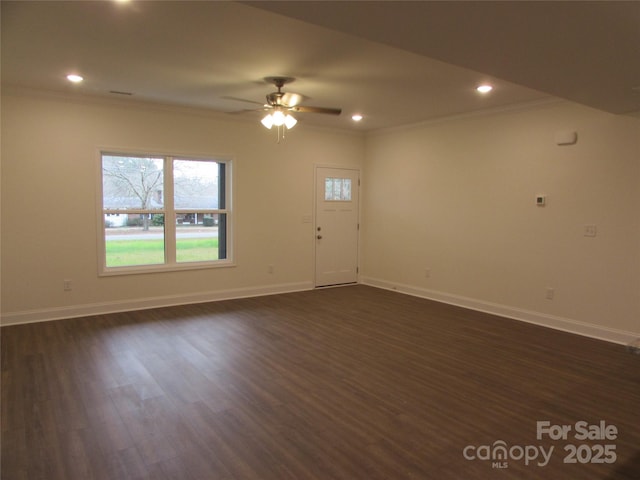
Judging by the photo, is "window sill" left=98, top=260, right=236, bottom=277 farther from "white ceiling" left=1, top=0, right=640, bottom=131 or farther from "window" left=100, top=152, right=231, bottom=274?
"white ceiling" left=1, top=0, right=640, bottom=131

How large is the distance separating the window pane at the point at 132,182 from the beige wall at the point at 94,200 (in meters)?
0.22

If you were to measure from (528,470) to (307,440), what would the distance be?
1.25 metres

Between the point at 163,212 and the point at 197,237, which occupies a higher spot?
the point at 163,212

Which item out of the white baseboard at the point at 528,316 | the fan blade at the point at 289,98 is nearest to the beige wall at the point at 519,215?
the white baseboard at the point at 528,316

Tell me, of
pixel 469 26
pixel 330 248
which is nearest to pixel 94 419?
pixel 469 26

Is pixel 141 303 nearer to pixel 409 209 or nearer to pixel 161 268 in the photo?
pixel 161 268

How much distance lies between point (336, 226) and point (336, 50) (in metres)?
4.10

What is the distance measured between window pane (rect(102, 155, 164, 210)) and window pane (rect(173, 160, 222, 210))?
0.24 m

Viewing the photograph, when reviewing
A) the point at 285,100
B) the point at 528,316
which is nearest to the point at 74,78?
the point at 285,100

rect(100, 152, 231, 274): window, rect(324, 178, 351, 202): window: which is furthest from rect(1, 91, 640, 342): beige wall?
rect(324, 178, 351, 202): window

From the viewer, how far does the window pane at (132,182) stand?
17.6 feet

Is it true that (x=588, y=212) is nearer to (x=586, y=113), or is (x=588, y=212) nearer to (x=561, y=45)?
(x=586, y=113)

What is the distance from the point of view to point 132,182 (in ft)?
18.2

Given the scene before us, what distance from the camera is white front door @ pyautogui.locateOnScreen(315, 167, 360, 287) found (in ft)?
23.2
